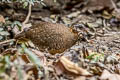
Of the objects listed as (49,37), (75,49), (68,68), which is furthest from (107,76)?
(49,37)

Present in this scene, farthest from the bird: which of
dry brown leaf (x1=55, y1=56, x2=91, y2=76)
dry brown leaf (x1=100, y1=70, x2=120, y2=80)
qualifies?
dry brown leaf (x1=100, y1=70, x2=120, y2=80)

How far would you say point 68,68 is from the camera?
6.12 feet

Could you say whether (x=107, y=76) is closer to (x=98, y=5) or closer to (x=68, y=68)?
(x=68, y=68)

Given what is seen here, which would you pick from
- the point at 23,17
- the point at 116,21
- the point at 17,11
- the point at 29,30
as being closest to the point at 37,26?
the point at 29,30

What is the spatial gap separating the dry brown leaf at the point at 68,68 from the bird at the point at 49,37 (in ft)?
2.38

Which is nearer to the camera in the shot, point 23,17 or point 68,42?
point 68,42

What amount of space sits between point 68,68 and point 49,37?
0.89m

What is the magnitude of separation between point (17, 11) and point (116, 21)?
6.55 feet

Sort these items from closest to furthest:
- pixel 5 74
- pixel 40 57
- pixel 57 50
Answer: pixel 5 74
pixel 40 57
pixel 57 50

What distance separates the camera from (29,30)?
2.80 meters

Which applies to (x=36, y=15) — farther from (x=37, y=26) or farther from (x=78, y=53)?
(x=78, y=53)

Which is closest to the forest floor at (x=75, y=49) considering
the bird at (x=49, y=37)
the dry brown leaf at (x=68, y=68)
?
the dry brown leaf at (x=68, y=68)

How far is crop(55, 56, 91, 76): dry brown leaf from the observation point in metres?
1.81

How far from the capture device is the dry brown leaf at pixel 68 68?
5.94 feet
